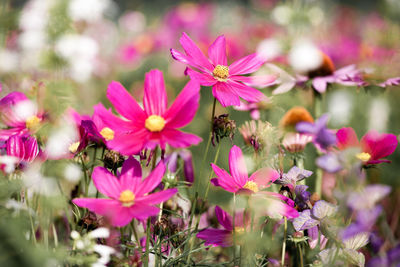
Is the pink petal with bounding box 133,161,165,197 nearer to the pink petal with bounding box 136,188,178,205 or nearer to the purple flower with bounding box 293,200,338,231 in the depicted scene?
the pink petal with bounding box 136,188,178,205

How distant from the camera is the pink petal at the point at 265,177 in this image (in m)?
0.51

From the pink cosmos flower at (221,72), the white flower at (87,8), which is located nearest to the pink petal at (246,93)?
the pink cosmos flower at (221,72)

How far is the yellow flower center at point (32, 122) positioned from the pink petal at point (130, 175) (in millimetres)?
142

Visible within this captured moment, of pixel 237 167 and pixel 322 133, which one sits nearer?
pixel 322 133

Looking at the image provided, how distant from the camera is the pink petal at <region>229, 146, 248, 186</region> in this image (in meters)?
0.51

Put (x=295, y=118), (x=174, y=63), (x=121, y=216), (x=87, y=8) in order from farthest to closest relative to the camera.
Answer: (x=174, y=63), (x=87, y=8), (x=295, y=118), (x=121, y=216)

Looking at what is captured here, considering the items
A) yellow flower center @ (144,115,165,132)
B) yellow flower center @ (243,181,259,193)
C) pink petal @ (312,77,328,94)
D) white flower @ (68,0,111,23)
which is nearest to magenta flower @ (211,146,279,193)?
yellow flower center @ (243,181,259,193)

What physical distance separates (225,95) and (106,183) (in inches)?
6.4

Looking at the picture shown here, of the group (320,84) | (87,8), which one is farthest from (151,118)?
(87,8)

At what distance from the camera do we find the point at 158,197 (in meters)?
0.42

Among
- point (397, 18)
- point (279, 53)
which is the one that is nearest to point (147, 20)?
point (279, 53)

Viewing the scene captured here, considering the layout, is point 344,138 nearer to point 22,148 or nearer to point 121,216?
point 121,216

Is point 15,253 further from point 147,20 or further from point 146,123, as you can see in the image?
point 147,20

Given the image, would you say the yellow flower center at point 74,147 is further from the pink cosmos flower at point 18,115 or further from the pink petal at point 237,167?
the pink petal at point 237,167
